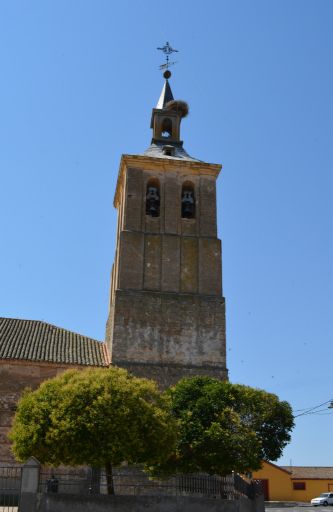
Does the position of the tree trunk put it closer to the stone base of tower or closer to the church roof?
the stone base of tower

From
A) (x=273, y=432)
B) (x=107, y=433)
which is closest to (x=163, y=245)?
(x=273, y=432)

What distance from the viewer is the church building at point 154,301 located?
22078mm

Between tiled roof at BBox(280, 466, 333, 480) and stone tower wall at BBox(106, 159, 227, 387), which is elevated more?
stone tower wall at BBox(106, 159, 227, 387)

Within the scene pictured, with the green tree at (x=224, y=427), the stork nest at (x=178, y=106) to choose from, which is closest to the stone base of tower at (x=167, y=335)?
the green tree at (x=224, y=427)

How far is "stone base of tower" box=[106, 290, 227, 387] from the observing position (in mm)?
22422

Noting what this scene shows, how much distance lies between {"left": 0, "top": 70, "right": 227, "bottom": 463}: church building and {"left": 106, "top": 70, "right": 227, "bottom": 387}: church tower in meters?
0.04

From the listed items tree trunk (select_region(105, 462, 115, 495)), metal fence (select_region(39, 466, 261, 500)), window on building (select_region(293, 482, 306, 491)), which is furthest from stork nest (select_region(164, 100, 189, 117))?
window on building (select_region(293, 482, 306, 491))

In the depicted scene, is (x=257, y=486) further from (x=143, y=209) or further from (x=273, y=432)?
(x=143, y=209)

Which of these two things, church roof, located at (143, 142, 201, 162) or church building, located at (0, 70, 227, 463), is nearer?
church building, located at (0, 70, 227, 463)

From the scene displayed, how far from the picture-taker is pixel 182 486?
16.6m

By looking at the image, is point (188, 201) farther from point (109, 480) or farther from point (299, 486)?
point (299, 486)

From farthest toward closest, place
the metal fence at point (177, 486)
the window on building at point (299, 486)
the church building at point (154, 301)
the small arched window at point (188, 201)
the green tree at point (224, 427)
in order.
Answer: the window on building at point (299, 486)
the small arched window at point (188, 201)
the church building at point (154, 301)
the green tree at point (224, 427)
the metal fence at point (177, 486)

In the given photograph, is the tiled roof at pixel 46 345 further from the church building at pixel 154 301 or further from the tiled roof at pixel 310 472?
the tiled roof at pixel 310 472

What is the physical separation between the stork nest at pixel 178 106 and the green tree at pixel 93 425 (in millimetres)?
18122
